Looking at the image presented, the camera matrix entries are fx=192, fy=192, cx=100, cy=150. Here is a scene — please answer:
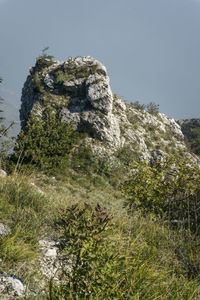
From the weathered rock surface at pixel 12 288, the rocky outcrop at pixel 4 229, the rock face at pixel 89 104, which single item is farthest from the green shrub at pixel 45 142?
the weathered rock surface at pixel 12 288

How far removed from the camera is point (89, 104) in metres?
19.9

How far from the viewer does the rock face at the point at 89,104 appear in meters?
18.8

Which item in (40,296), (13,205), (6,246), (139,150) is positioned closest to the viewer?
(40,296)

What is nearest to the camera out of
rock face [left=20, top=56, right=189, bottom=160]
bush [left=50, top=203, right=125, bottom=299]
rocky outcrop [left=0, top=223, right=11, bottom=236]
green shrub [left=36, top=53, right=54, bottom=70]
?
bush [left=50, top=203, right=125, bottom=299]

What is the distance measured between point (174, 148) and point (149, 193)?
19589 millimetres

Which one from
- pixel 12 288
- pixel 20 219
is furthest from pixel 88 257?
pixel 20 219

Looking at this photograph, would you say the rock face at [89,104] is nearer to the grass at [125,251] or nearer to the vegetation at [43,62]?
the vegetation at [43,62]

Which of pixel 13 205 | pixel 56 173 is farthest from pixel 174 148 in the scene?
pixel 13 205

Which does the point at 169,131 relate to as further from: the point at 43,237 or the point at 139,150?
the point at 43,237

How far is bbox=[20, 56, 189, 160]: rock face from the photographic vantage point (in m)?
18.8

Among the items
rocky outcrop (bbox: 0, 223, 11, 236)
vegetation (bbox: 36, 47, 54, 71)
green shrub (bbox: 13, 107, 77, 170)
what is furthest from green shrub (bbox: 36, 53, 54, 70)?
rocky outcrop (bbox: 0, 223, 11, 236)

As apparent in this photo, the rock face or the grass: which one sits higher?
the rock face

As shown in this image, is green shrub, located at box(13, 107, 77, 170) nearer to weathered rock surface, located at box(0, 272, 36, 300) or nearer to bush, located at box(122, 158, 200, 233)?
bush, located at box(122, 158, 200, 233)

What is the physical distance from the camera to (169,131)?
93.1 feet
